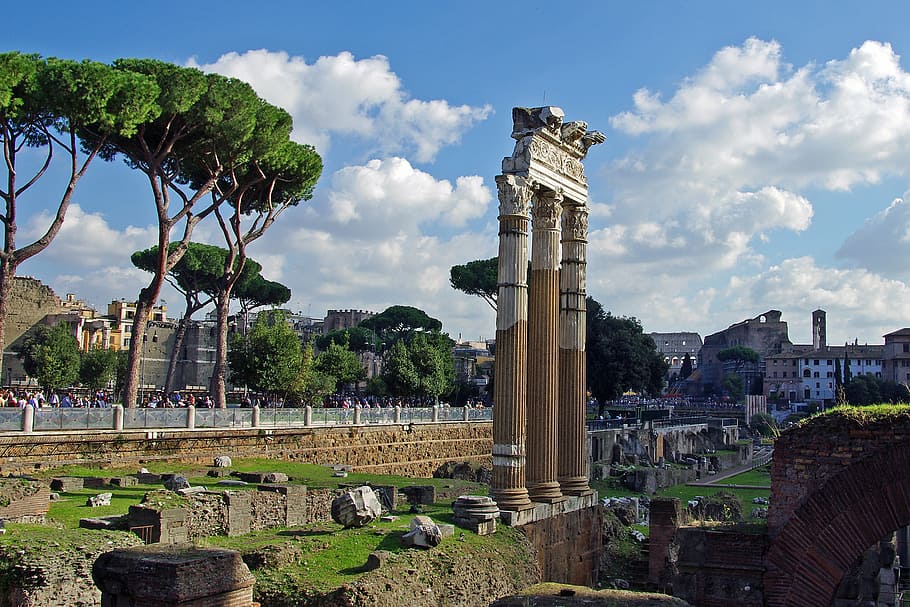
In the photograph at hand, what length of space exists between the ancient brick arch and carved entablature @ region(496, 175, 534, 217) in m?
5.91

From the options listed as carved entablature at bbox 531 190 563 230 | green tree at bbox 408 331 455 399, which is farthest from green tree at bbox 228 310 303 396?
A: carved entablature at bbox 531 190 563 230

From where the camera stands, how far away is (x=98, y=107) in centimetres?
2078

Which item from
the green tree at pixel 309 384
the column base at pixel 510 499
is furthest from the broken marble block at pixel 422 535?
the green tree at pixel 309 384

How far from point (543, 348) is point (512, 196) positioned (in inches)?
112

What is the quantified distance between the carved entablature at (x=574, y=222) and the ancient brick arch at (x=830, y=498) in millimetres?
7663

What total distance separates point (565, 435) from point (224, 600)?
9.90 meters

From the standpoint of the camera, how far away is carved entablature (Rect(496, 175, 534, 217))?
540 inches

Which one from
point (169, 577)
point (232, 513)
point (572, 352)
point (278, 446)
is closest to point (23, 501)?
point (232, 513)

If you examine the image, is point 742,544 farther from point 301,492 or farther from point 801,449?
point 301,492

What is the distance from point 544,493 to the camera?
14.6 meters

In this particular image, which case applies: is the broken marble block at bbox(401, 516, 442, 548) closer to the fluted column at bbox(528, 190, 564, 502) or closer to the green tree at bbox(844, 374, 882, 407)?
the fluted column at bbox(528, 190, 564, 502)

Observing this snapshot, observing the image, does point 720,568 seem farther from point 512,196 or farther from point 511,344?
point 512,196

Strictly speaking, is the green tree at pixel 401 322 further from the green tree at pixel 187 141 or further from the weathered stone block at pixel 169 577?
the weathered stone block at pixel 169 577

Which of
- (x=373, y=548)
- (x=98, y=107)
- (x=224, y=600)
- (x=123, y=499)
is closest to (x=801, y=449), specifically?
Result: (x=373, y=548)
